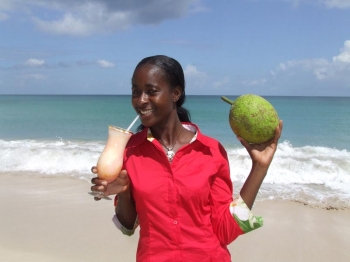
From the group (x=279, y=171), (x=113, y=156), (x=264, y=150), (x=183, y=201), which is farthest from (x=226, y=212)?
(x=279, y=171)

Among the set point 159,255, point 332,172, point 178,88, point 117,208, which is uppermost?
A: point 178,88

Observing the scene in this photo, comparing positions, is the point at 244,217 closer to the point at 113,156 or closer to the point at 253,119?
the point at 253,119

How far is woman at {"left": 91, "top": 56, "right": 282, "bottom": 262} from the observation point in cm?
160

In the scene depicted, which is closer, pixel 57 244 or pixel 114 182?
pixel 114 182

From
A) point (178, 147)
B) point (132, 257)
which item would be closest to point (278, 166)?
point (132, 257)

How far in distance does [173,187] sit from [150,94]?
43 centimetres

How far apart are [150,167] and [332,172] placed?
313 inches

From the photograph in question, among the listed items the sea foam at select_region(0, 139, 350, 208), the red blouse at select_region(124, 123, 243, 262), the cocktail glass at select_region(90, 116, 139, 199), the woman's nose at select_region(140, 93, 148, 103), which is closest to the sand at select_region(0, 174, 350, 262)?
the sea foam at select_region(0, 139, 350, 208)

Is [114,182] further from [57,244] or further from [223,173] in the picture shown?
[57,244]

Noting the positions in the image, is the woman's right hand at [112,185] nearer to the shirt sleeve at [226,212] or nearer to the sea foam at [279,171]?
the shirt sleeve at [226,212]

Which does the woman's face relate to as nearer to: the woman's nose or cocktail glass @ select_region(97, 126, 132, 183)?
the woman's nose

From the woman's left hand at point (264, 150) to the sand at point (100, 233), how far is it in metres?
2.93

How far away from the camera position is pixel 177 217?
160 cm

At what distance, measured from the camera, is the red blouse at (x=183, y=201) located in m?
1.60
